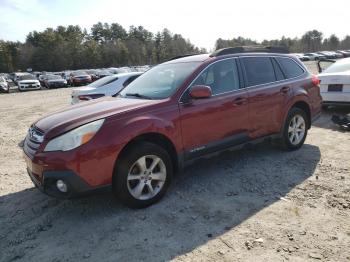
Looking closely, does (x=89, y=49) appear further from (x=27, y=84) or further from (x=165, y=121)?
(x=165, y=121)

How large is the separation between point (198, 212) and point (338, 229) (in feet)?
4.84

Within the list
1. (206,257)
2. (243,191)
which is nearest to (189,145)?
(243,191)

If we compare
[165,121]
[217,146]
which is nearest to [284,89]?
[217,146]

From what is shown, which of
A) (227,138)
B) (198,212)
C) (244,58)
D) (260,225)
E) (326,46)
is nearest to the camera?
(260,225)

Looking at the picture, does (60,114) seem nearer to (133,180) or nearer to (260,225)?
(133,180)

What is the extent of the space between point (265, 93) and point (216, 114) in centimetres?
114

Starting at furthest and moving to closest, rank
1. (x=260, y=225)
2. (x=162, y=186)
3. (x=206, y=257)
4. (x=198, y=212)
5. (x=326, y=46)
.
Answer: (x=326, y=46), (x=162, y=186), (x=198, y=212), (x=260, y=225), (x=206, y=257)

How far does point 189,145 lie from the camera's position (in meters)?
4.50

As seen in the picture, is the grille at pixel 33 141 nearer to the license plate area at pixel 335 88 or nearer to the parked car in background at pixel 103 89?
the parked car in background at pixel 103 89

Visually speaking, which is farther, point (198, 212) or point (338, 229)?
point (198, 212)

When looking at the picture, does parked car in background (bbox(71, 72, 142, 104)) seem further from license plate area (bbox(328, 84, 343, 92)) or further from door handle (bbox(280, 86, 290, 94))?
license plate area (bbox(328, 84, 343, 92))

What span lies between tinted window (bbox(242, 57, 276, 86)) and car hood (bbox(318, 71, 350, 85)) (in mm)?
3667

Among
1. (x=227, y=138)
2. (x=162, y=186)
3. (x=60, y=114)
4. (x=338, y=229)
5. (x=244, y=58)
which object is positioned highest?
(x=244, y=58)

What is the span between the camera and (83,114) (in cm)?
414
